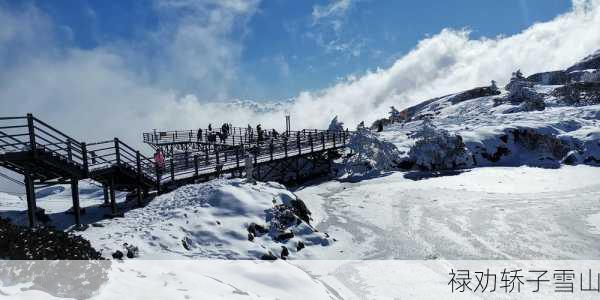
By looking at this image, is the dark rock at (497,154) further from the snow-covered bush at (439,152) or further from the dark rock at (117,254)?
the dark rock at (117,254)

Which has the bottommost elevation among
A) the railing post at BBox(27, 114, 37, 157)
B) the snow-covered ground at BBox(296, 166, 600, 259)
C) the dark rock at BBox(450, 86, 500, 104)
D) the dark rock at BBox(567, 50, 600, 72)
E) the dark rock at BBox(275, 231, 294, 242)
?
the snow-covered ground at BBox(296, 166, 600, 259)

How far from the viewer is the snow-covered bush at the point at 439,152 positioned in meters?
35.7

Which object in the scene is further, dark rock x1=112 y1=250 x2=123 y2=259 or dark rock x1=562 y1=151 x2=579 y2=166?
dark rock x1=562 y1=151 x2=579 y2=166

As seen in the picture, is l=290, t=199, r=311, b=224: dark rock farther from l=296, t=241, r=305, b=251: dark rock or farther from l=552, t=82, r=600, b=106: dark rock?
l=552, t=82, r=600, b=106: dark rock

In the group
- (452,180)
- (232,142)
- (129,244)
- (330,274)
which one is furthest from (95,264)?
(232,142)

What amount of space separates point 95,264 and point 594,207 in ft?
73.4

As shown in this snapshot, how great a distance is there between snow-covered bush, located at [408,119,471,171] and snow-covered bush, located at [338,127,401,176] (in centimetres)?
187

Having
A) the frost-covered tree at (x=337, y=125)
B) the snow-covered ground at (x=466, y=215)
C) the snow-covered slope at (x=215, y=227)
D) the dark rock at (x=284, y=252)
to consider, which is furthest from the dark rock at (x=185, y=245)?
the frost-covered tree at (x=337, y=125)

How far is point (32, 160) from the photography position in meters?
15.8

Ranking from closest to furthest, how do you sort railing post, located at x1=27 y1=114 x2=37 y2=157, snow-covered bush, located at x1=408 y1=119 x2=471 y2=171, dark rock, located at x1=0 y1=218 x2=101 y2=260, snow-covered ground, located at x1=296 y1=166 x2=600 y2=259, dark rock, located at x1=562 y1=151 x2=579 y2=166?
dark rock, located at x1=0 y1=218 x2=101 y2=260 < railing post, located at x1=27 y1=114 x2=37 y2=157 < snow-covered ground, located at x1=296 y1=166 x2=600 y2=259 < dark rock, located at x1=562 y1=151 x2=579 y2=166 < snow-covered bush, located at x1=408 y1=119 x2=471 y2=171

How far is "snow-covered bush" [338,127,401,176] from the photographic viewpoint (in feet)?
115

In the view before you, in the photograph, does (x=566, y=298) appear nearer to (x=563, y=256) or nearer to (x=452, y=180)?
(x=563, y=256)

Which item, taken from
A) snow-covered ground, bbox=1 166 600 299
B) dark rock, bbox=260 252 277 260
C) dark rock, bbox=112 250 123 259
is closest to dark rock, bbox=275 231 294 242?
snow-covered ground, bbox=1 166 600 299

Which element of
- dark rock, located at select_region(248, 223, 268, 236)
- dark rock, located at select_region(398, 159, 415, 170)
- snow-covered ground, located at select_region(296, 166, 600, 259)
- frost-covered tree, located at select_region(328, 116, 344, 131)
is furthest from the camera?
frost-covered tree, located at select_region(328, 116, 344, 131)
